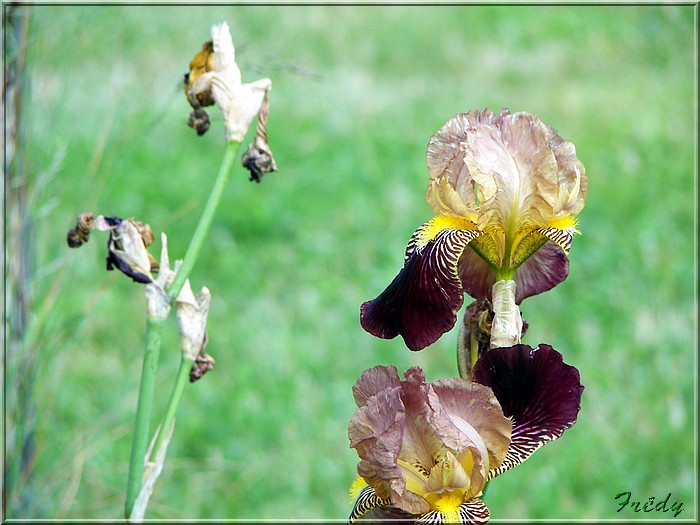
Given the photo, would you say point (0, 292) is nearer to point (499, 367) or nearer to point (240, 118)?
point (240, 118)

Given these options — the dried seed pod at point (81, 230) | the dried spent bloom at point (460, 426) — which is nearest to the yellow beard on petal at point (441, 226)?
the dried spent bloom at point (460, 426)

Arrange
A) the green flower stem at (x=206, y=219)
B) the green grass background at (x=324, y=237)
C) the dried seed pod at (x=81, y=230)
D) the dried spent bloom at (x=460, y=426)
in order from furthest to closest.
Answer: the green grass background at (x=324, y=237) → the dried seed pod at (x=81, y=230) → the green flower stem at (x=206, y=219) → the dried spent bloom at (x=460, y=426)

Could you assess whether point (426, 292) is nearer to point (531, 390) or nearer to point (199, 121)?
point (531, 390)

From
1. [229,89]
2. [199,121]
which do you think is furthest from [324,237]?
[229,89]

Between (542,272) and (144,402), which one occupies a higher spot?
(542,272)

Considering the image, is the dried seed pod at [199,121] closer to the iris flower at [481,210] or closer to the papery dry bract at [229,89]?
the papery dry bract at [229,89]

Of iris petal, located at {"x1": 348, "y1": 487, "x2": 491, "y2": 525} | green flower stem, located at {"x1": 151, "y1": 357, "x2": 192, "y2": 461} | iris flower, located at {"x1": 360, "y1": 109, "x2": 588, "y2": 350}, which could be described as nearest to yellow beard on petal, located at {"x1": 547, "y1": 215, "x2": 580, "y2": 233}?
iris flower, located at {"x1": 360, "y1": 109, "x2": 588, "y2": 350}
